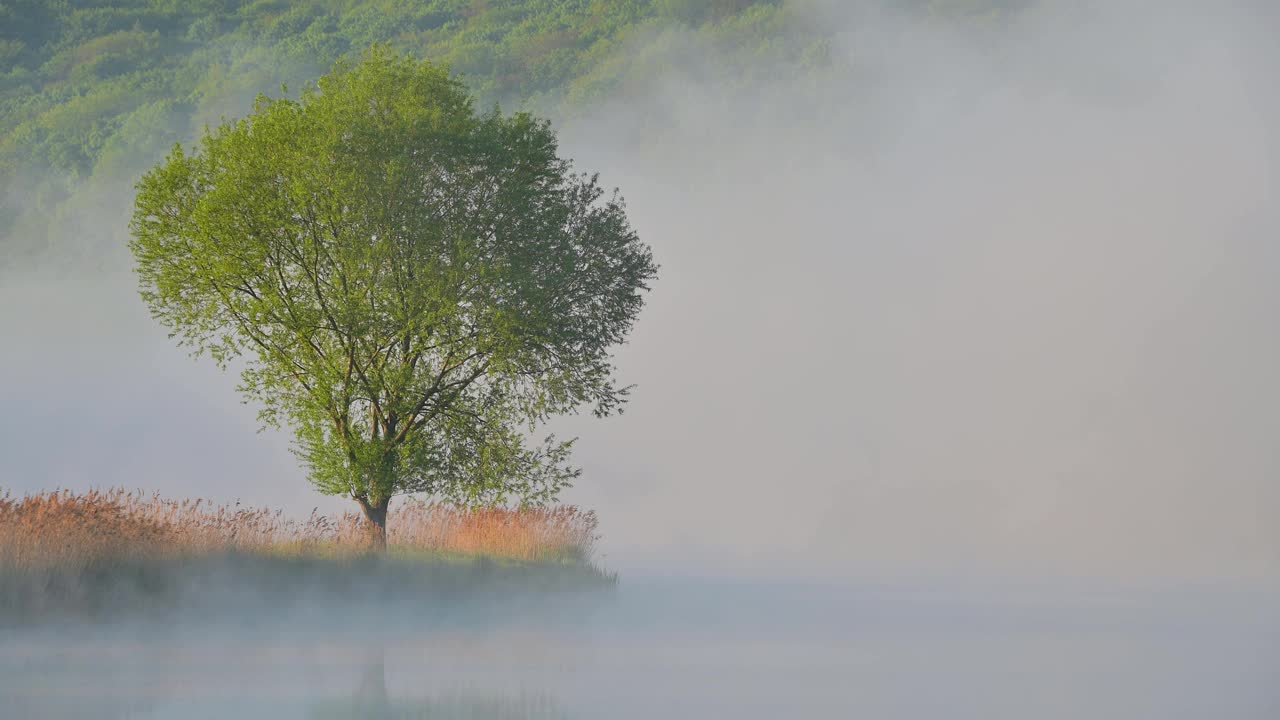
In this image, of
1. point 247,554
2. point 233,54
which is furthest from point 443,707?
point 233,54

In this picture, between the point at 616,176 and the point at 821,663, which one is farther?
the point at 616,176

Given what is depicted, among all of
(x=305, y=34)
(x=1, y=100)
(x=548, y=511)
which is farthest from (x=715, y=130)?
(x=548, y=511)

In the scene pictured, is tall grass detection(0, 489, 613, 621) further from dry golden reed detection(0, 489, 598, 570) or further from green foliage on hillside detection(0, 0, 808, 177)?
green foliage on hillside detection(0, 0, 808, 177)

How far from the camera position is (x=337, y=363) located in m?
27.7

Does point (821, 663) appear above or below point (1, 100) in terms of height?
below

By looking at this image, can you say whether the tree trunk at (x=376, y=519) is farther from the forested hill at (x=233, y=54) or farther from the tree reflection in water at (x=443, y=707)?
the forested hill at (x=233, y=54)

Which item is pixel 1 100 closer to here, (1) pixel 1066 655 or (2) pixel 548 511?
(2) pixel 548 511

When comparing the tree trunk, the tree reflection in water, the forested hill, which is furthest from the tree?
the forested hill

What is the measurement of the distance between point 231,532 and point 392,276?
6785mm

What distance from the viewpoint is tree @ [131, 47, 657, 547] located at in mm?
26703

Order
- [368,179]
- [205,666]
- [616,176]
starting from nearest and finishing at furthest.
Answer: [205,666] → [368,179] → [616,176]

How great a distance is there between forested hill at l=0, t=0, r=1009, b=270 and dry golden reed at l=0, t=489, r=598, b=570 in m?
79.9

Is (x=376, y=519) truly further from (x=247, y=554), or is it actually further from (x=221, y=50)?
(x=221, y=50)

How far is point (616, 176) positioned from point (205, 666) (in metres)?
91.8
